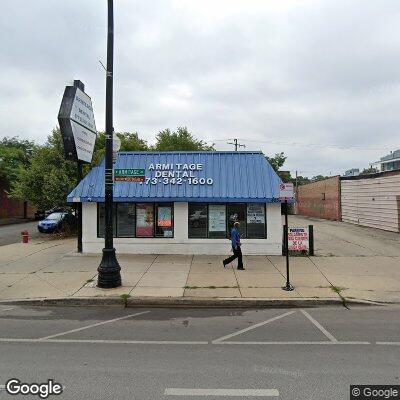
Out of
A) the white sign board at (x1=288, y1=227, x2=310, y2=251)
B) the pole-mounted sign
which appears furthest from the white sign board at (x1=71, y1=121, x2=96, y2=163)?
the white sign board at (x1=288, y1=227, x2=310, y2=251)

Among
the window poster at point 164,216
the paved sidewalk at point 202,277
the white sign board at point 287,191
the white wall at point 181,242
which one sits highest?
the white sign board at point 287,191

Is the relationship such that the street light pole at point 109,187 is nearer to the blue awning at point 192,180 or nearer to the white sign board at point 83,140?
the white sign board at point 83,140

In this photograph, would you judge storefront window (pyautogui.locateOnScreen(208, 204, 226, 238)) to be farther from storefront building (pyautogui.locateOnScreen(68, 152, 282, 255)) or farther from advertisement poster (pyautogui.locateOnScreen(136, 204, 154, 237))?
advertisement poster (pyautogui.locateOnScreen(136, 204, 154, 237))

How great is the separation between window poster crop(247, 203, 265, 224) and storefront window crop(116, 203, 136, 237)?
4616mm

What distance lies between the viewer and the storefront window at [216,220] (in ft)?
48.3

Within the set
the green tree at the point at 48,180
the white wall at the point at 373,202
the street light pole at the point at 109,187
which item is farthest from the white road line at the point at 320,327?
the white wall at the point at 373,202

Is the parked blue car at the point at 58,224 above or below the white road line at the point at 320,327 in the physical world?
above

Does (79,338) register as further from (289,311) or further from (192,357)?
(289,311)

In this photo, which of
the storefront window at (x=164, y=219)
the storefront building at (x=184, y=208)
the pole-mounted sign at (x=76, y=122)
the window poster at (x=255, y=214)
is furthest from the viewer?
the storefront window at (x=164, y=219)

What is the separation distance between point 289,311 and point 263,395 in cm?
391

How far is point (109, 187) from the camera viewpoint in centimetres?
961

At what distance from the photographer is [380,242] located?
59.4ft

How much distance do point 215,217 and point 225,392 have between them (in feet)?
34.4

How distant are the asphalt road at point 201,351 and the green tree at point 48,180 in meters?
13.2
